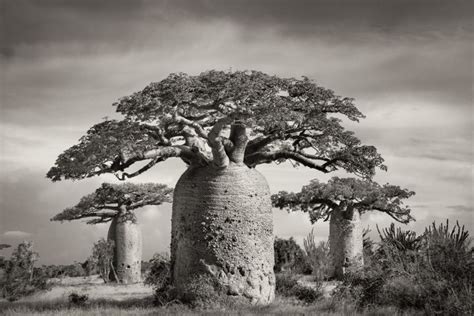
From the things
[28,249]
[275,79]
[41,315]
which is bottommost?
[41,315]

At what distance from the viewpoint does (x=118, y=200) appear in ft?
67.2

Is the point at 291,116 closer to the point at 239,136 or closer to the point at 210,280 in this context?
the point at 239,136

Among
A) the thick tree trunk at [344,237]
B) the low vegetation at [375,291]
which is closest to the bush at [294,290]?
the low vegetation at [375,291]

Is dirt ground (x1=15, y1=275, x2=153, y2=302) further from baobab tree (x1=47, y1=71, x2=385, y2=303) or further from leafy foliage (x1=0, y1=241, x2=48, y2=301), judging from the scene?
baobab tree (x1=47, y1=71, x2=385, y2=303)

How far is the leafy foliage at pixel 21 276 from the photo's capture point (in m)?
16.5

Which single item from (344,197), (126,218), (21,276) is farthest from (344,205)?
(21,276)

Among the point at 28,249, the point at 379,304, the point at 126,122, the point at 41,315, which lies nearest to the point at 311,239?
the point at 379,304

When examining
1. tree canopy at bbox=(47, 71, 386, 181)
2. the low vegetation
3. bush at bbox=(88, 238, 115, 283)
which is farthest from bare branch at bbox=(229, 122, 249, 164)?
bush at bbox=(88, 238, 115, 283)

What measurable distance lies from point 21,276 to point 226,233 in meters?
8.97

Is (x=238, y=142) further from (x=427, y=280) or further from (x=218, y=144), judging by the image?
(x=427, y=280)

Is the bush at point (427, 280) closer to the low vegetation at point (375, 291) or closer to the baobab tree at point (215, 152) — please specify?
the low vegetation at point (375, 291)

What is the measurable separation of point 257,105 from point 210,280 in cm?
343

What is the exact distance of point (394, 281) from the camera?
10.9m

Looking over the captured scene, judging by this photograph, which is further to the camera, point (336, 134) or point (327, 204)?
point (327, 204)
